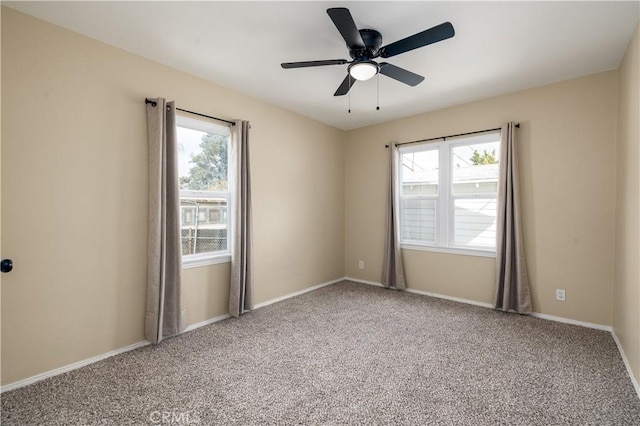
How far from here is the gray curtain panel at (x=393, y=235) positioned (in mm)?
4547

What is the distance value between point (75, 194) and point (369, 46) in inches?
102

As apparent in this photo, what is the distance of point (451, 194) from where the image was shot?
421 cm

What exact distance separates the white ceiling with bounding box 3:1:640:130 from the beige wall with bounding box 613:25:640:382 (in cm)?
33

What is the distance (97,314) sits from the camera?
254cm

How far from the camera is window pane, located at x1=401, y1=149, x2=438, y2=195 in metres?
4.39

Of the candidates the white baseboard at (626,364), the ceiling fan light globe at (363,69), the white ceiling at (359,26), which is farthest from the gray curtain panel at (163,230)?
the white baseboard at (626,364)

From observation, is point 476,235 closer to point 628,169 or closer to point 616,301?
point 616,301

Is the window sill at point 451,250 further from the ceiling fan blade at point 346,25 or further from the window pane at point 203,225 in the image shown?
the ceiling fan blade at point 346,25

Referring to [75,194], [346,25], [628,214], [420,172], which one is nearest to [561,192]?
[628,214]

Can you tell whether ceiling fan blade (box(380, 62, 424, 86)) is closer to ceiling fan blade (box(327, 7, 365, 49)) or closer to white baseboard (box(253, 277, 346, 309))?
ceiling fan blade (box(327, 7, 365, 49))

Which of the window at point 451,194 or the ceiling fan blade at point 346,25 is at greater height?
the ceiling fan blade at point 346,25

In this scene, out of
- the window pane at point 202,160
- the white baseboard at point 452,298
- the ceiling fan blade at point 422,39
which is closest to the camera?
the ceiling fan blade at point 422,39

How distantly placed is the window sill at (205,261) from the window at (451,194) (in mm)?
2606

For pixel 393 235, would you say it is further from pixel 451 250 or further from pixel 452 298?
pixel 452 298
